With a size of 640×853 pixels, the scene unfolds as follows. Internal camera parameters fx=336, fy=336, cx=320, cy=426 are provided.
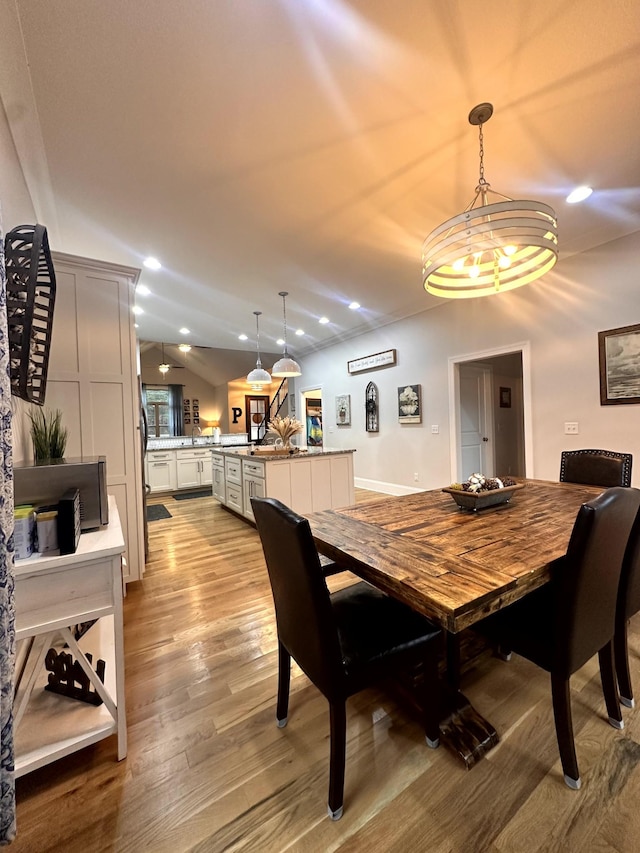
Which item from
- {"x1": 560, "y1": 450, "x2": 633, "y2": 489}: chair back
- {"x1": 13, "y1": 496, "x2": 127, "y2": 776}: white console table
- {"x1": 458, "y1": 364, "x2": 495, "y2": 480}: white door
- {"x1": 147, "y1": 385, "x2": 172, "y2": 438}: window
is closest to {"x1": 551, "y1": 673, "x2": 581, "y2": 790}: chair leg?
{"x1": 13, "y1": 496, "x2": 127, "y2": 776}: white console table

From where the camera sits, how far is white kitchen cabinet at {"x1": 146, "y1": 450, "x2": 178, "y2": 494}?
6086 mm

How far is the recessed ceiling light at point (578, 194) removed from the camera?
2451 mm

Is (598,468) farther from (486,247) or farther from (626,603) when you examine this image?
(486,247)

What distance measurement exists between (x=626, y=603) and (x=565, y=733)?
60cm

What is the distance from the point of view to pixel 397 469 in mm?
5449

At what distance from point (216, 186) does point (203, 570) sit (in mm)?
2957

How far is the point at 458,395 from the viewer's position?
4.63 meters

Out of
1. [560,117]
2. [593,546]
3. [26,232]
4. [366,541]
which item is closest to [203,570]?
[366,541]

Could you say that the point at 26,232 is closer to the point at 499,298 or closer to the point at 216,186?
the point at 216,186

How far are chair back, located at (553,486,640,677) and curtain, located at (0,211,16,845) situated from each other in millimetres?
1515

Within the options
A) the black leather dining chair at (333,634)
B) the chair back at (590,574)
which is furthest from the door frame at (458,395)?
the black leather dining chair at (333,634)

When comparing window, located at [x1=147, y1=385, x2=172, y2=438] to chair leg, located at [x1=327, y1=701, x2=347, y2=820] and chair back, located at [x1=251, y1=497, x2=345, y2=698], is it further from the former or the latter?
chair leg, located at [x1=327, y1=701, x2=347, y2=820]

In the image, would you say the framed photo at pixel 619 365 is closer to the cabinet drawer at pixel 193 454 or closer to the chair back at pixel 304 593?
the chair back at pixel 304 593

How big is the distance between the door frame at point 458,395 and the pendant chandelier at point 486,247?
1.99 metres
